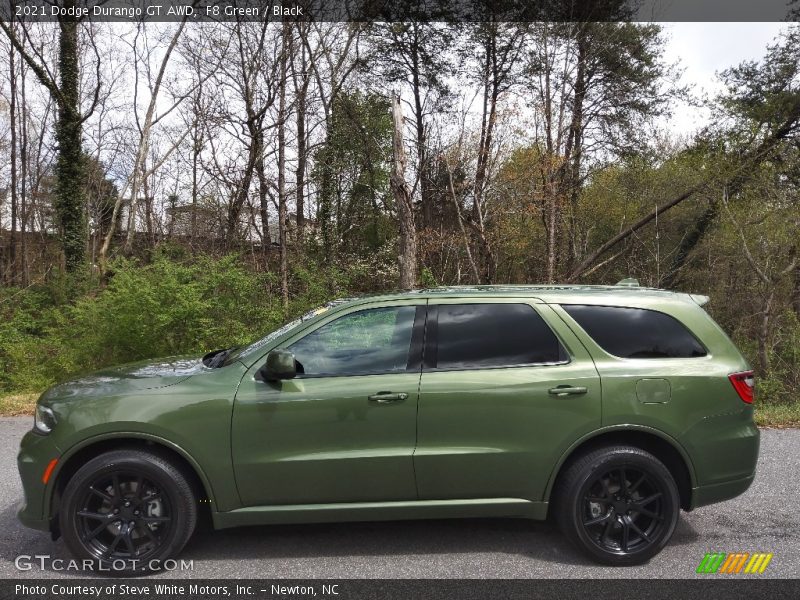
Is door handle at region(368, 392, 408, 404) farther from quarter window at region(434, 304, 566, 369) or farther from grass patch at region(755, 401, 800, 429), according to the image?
grass patch at region(755, 401, 800, 429)

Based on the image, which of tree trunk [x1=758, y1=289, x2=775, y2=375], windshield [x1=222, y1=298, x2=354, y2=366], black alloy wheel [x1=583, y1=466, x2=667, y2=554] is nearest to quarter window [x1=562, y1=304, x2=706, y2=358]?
black alloy wheel [x1=583, y1=466, x2=667, y2=554]

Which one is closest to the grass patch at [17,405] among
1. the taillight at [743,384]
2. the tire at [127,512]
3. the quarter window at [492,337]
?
the tire at [127,512]

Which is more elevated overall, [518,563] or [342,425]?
[342,425]

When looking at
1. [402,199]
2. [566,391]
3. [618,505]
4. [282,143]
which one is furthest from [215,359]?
[282,143]

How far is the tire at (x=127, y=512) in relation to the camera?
3344 mm

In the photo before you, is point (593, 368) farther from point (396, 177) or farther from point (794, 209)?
point (794, 209)

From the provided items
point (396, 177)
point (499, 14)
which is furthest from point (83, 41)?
point (499, 14)

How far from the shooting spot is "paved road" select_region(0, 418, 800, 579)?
3.39 metres

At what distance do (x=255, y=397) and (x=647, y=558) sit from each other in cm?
262

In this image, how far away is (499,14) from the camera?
2355cm

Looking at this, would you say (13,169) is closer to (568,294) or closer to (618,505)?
(568,294)

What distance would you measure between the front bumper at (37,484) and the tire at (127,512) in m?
0.12

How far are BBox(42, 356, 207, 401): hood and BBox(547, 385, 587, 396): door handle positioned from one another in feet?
7.53

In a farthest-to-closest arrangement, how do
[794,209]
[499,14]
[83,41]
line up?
[499,14], [83,41], [794,209]
